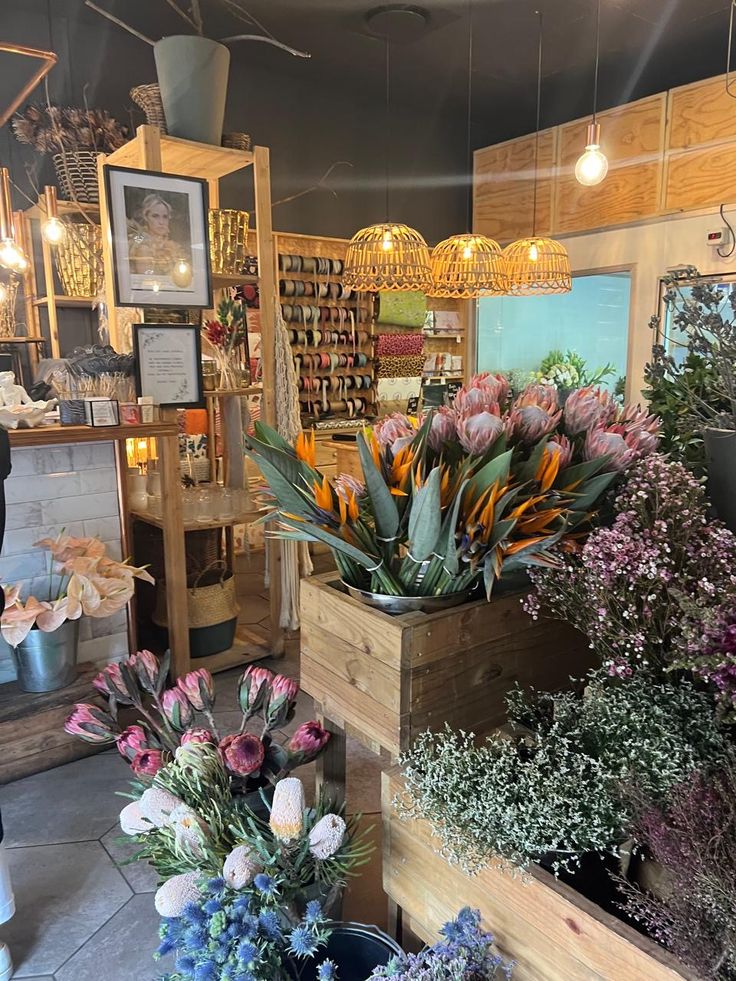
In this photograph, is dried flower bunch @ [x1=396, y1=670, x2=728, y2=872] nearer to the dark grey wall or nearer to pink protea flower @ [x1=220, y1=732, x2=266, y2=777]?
pink protea flower @ [x1=220, y1=732, x2=266, y2=777]

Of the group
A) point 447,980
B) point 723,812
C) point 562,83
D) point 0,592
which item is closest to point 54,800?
point 0,592

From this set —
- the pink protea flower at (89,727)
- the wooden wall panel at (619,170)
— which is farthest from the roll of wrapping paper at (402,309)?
the pink protea flower at (89,727)

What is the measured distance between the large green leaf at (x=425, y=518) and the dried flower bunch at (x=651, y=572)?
7.6 inches

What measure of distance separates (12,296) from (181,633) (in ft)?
8.12

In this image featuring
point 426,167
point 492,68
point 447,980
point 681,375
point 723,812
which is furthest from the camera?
point 426,167

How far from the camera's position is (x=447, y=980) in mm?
975

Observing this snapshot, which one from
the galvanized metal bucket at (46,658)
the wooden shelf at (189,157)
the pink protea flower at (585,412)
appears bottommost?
the galvanized metal bucket at (46,658)

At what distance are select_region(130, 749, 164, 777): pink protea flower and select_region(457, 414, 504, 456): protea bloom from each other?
0.99 meters

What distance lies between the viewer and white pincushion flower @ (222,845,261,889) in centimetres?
119

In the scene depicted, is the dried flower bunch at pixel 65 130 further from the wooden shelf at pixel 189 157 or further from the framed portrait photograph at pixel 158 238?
the framed portrait photograph at pixel 158 238

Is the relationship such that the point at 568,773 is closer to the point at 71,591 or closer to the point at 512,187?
the point at 71,591

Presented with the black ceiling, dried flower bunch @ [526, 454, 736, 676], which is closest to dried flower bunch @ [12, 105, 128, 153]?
the black ceiling

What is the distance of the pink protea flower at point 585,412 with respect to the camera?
1129 millimetres

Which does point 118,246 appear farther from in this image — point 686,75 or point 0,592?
point 686,75
